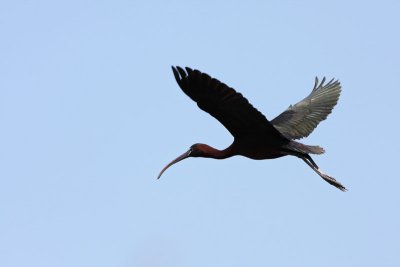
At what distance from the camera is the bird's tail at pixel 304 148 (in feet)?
62.0

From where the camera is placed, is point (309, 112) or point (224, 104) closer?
point (224, 104)

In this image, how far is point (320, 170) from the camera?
1997cm

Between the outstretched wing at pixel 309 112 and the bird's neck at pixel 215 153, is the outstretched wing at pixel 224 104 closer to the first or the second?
the bird's neck at pixel 215 153

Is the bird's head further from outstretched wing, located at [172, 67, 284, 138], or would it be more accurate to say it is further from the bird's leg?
the bird's leg

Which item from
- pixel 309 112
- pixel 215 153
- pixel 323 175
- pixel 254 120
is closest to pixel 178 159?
pixel 215 153

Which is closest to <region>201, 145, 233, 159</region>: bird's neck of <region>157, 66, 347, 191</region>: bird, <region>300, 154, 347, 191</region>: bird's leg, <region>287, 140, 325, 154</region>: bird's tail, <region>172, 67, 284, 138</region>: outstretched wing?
<region>157, 66, 347, 191</region>: bird

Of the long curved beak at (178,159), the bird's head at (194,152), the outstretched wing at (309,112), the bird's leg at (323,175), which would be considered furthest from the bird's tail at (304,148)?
the long curved beak at (178,159)

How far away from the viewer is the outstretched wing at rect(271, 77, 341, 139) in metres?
21.1

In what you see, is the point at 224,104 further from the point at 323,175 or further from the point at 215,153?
the point at 323,175

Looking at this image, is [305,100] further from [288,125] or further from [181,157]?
[181,157]

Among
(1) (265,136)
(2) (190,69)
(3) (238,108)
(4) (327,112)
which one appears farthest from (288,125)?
(2) (190,69)

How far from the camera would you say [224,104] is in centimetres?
1730

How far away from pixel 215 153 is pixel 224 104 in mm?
2638

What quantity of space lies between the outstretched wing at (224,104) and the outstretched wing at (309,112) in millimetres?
2051
